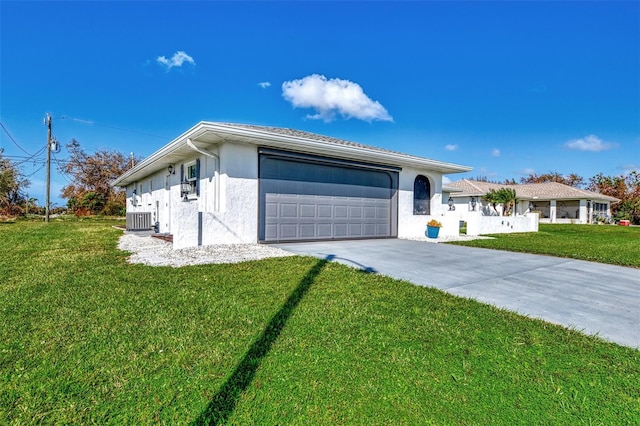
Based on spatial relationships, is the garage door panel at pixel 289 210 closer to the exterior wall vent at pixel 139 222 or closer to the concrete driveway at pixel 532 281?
the concrete driveway at pixel 532 281

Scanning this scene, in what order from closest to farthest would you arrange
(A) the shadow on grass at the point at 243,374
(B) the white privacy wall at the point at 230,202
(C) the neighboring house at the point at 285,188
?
(A) the shadow on grass at the point at 243,374
(B) the white privacy wall at the point at 230,202
(C) the neighboring house at the point at 285,188

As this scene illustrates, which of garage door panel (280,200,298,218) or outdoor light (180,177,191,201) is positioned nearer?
garage door panel (280,200,298,218)

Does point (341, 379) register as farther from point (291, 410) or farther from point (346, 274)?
point (346, 274)

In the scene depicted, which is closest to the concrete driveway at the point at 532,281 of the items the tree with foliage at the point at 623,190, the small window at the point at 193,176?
the small window at the point at 193,176

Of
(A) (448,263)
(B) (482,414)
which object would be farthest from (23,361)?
(A) (448,263)

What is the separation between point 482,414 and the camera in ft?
5.63

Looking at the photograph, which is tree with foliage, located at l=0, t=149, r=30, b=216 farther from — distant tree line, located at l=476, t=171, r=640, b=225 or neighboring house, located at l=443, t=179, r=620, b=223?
distant tree line, located at l=476, t=171, r=640, b=225

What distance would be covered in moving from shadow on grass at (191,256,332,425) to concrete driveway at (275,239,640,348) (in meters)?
2.43

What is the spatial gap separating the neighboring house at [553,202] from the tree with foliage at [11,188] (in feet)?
104

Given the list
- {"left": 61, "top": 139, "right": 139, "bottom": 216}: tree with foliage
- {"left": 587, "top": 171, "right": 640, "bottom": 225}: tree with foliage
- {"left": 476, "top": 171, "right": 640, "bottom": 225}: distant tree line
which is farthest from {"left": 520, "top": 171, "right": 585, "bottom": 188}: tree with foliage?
{"left": 61, "top": 139, "right": 139, "bottom": 216}: tree with foliage

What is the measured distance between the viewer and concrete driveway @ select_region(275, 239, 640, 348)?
3229 millimetres

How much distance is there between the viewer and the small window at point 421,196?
12320 mm

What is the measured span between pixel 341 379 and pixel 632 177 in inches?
1802

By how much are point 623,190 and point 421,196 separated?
116 ft
